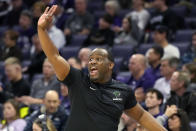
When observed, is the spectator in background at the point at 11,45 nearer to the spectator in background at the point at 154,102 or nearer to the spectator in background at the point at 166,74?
the spectator in background at the point at 166,74

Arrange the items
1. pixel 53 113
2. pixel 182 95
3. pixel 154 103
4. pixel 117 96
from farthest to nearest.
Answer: pixel 53 113 → pixel 182 95 → pixel 154 103 → pixel 117 96

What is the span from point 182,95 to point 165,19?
2.68m

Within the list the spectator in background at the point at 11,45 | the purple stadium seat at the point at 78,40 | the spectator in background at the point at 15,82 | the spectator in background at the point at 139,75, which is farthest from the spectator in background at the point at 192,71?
the spectator in background at the point at 11,45

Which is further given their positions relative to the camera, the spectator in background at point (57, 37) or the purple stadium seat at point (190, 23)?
the spectator in background at point (57, 37)

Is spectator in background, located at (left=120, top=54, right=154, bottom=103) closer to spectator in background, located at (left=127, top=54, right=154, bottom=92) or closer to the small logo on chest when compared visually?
spectator in background, located at (left=127, top=54, right=154, bottom=92)

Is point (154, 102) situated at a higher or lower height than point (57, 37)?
higher

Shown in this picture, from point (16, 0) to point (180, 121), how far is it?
594 cm

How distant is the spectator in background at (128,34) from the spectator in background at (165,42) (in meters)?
0.61

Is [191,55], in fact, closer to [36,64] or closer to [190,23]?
[190,23]

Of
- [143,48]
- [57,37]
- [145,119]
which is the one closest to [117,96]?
[145,119]

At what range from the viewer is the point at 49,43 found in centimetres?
400

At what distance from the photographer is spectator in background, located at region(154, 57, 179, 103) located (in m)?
7.55

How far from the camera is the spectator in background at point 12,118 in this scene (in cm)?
726

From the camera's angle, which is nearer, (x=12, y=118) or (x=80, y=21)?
(x=12, y=118)
